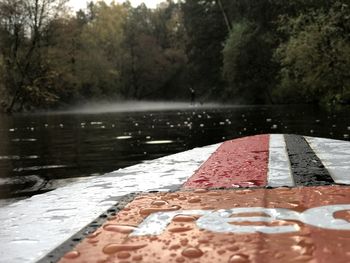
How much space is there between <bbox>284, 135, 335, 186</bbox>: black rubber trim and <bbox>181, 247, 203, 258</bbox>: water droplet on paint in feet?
4.28

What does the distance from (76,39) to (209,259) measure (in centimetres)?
5491

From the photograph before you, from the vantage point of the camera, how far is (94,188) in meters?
3.37

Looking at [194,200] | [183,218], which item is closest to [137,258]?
[183,218]

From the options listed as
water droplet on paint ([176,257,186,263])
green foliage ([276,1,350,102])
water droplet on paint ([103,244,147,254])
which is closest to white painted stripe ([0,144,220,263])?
water droplet on paint ([103,244,147,254])

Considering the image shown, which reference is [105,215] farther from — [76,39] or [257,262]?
[76,39]

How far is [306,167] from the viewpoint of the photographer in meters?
3.56

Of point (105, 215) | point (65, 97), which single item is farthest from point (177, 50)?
point (105, 215)

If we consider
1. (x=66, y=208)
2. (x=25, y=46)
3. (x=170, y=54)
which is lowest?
(x=66, y=208)

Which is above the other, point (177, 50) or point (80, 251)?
point (177, 50)

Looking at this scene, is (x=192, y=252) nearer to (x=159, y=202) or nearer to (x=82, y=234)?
(x=82, y=234)

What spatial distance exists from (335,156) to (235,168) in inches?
38.5

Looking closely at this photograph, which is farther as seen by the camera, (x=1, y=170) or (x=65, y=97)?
(x=65, y=97)

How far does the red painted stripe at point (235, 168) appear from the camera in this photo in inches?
125

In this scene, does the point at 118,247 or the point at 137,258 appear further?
the point at 118,247
